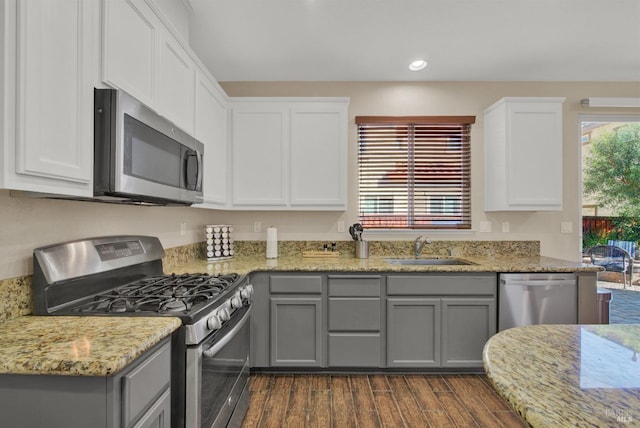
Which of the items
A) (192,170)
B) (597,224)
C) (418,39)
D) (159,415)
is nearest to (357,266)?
(192,170)

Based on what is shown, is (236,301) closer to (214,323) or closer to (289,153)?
(214,323)

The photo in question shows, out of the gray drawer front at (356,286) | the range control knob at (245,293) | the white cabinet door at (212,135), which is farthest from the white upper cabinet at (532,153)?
the white cabinet door at (212,135)

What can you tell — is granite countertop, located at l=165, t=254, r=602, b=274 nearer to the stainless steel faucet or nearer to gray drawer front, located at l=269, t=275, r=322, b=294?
gray drawer front, located at l=269, t=275, r=322, b=294

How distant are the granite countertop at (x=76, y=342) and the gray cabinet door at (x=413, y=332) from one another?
1820 mm

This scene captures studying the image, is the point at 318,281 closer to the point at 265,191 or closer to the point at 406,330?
the point at 406,330

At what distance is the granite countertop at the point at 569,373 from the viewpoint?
2.19ft

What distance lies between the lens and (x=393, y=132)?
3.39 meters

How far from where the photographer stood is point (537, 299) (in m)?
2.59

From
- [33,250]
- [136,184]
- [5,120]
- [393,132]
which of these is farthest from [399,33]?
[33,250]

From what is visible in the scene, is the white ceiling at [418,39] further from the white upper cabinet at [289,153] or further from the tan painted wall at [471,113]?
the white upper cabinet at [289,153]

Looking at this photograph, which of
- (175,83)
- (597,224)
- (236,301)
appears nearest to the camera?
(236,301)

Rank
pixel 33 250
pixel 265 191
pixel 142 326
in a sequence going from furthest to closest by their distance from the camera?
1. pixel 265 191
2. pixel 33 250
3. pixel 142 326

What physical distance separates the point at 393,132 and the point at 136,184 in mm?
2642

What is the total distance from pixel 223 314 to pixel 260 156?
1.80 metres
